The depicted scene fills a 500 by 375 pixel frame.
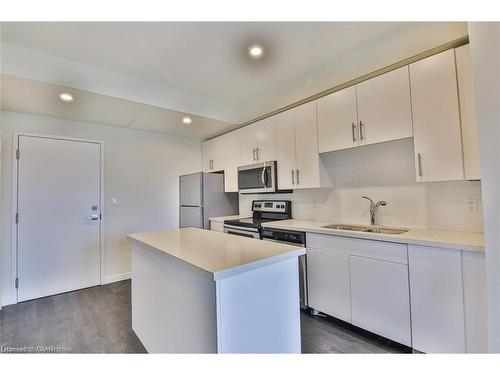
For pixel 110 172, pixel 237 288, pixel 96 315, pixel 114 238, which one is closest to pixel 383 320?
pixel 237 288

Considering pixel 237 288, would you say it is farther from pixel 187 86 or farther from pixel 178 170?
pixel 178 170

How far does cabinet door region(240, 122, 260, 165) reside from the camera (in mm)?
3429

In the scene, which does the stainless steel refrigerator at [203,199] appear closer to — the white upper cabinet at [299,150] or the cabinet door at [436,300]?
the white upper cabinet at [299,150]

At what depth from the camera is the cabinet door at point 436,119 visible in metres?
1.78

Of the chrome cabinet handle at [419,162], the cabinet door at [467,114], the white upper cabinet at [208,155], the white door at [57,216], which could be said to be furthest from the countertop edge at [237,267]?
the white upper cabinet at [208,155]

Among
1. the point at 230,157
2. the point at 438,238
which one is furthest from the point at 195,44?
the point at 438,238

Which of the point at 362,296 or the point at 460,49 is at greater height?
the point at 460,49

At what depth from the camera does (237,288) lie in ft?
4.05

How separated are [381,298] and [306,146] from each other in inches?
63.8

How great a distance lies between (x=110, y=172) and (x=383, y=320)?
12.0 ft

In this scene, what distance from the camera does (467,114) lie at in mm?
1734

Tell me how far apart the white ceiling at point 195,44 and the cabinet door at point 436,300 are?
1.79 meters

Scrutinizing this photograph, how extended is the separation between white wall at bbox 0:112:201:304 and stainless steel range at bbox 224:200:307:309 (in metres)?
1.37

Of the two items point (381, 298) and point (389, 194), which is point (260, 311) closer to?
point (381, 298)
